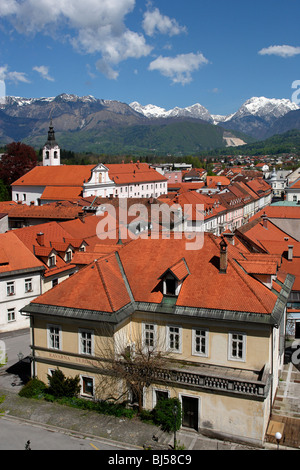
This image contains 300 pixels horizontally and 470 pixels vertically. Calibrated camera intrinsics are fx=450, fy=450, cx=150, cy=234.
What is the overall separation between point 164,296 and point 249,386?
20.2 ft

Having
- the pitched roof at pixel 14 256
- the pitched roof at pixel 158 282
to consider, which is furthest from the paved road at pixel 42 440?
the pitched roof at pixel 14 256

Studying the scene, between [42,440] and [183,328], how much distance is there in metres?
8.16

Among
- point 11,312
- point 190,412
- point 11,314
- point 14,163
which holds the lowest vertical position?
point 190,412

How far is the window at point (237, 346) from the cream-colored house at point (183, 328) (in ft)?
0.15

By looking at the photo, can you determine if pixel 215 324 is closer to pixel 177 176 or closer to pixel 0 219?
pixel 0 219

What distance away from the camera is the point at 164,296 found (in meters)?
23.1

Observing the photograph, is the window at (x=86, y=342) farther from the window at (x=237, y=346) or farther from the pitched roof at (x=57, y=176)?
the pitched roof at (x=57, y=176)

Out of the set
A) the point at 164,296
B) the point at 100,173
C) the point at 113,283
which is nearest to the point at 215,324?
the point at 164,296

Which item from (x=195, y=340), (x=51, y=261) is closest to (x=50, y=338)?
(x=195, y=340)

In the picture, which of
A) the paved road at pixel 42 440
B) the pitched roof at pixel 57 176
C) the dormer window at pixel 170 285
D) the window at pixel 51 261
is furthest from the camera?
the pitched roof at pixel 57 176

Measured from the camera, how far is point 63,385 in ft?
75.7

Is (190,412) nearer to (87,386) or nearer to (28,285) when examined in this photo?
(87,386)

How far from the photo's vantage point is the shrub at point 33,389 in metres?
24.0

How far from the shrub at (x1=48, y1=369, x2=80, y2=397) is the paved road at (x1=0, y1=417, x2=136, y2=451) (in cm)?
231
